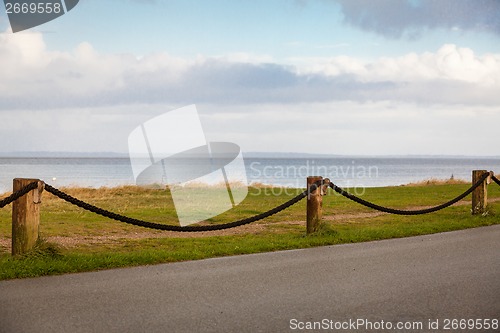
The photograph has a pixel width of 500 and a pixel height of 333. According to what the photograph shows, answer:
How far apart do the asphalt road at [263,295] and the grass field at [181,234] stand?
1.81ft

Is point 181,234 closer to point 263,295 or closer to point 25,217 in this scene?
point 25,217

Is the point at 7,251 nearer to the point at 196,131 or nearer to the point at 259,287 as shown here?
the point at 196,131

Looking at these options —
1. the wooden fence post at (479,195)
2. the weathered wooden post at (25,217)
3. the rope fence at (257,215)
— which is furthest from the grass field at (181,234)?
the rope fence at (257,215)

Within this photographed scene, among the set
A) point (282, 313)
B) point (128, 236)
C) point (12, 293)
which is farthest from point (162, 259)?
point (128, 236)

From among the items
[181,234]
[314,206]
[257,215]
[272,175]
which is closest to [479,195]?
[314,206]

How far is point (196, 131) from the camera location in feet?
39.5

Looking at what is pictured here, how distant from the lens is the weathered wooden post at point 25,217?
7.77 m

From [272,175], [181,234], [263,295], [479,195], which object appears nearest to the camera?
[263,295]

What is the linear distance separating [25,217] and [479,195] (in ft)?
38.0

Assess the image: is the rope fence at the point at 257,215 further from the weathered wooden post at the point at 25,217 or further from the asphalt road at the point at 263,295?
the asphalt road at the point at 263,295

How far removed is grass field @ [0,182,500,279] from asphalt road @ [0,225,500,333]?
1.81 feet

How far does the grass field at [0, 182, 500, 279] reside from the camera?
8.22m

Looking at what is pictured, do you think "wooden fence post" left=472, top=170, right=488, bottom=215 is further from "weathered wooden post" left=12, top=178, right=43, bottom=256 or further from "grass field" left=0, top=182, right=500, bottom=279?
"weathered wooden post" left=12, top=178, right=43, bottom=256

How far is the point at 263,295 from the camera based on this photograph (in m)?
6.48
